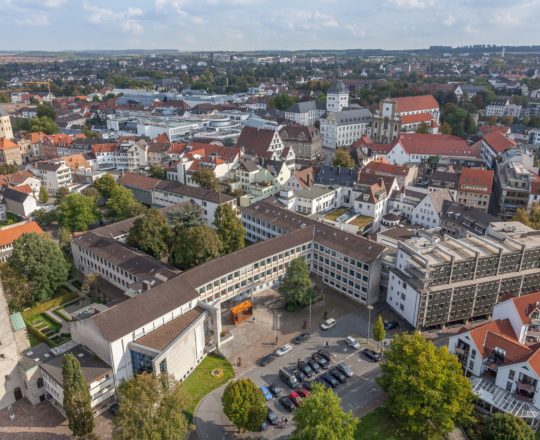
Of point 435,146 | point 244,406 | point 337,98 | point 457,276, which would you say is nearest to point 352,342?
point 457,276

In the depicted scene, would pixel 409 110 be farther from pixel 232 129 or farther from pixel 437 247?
pixel 437 247

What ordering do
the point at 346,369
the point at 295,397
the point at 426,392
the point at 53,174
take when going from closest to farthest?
the point at 426,392
the point at 295,397
the point at 346,369
the point at 53,174

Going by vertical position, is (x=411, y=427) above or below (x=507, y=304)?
below

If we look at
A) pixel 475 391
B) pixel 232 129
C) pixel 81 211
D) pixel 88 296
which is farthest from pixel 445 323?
pixel 232 129

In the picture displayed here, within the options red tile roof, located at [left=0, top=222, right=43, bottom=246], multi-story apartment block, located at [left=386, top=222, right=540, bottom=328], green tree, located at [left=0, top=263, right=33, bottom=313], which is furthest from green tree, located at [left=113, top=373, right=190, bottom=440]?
red tile roof, located at [left=0, top=222, right=43, bottom=246]

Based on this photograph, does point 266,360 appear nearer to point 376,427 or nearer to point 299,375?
point 299,375

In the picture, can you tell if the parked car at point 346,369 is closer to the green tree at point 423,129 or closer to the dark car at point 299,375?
the dark car at point 299,375

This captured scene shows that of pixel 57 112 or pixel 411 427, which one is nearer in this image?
pixel 411 427
